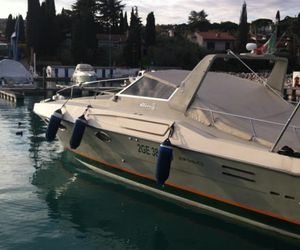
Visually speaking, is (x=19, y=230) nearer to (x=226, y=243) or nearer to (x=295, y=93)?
(x=226, y=243)

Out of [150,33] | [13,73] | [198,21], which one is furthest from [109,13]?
[13,73]

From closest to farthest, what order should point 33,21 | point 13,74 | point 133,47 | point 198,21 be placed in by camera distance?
point 13,74 → point 33,21 → point 133,47 → point 198,21

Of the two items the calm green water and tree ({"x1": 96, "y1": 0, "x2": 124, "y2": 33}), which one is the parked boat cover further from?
tree ({"x1": 96, "y1": 0, "x2": 124, "y2": 33})

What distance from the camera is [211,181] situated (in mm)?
7391

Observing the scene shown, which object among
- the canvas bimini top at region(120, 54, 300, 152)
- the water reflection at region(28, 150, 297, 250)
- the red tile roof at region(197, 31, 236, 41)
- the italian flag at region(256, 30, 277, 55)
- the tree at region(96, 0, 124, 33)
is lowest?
the water reflection at region(28, 150, 297, 250)

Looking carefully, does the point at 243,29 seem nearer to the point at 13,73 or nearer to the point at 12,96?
the point at 13,73

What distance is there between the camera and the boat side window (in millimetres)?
8836

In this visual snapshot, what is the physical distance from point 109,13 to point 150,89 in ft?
221

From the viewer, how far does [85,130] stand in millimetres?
9555

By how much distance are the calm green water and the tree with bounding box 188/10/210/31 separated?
287ft

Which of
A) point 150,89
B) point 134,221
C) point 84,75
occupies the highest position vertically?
point 150,89

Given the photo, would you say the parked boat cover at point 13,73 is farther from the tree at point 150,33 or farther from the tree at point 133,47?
the tree at point 150,33

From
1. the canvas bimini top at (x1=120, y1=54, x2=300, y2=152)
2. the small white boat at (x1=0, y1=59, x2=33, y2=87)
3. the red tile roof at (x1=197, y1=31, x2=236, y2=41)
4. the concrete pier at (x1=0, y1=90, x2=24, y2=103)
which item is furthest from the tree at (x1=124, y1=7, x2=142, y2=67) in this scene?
the canvas bimini top at (x1=120, y1=54, x2=300, y2=152)

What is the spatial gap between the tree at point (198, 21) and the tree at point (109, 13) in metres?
23.6
